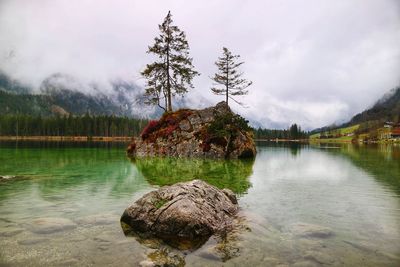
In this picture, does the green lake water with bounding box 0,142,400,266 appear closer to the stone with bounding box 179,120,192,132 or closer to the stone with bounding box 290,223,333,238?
the stone with bounding box 290,223,333,238

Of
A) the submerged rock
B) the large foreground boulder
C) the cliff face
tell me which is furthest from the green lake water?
the cliff face

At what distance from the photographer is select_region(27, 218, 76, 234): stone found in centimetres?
1176

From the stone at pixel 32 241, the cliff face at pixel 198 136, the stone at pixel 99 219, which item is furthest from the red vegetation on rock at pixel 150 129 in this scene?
the stone at pixel 32 241

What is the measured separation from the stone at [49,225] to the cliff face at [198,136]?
33379 millimetres

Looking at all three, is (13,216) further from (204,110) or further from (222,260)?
(204,110)

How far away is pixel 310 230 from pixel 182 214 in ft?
16.3

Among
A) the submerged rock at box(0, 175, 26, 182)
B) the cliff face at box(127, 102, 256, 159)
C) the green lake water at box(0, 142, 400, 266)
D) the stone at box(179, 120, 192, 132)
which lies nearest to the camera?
the green lake water at box(0, 142, 400, 266)

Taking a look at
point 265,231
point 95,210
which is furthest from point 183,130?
→ point 265,231

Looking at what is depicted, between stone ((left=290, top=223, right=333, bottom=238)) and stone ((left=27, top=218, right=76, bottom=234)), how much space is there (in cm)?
867

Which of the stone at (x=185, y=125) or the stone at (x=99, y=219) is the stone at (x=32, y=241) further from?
the stone at (x=185, y=125)

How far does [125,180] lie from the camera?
947 inches

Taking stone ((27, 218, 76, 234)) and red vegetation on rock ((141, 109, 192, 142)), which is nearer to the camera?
stone ((27, 218, 76, 234))

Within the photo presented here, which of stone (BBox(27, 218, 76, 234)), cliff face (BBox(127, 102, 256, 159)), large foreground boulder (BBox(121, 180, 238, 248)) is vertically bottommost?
stone (BBox(27, 218, 76, 234))

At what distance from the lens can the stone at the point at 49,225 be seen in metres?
11.8
